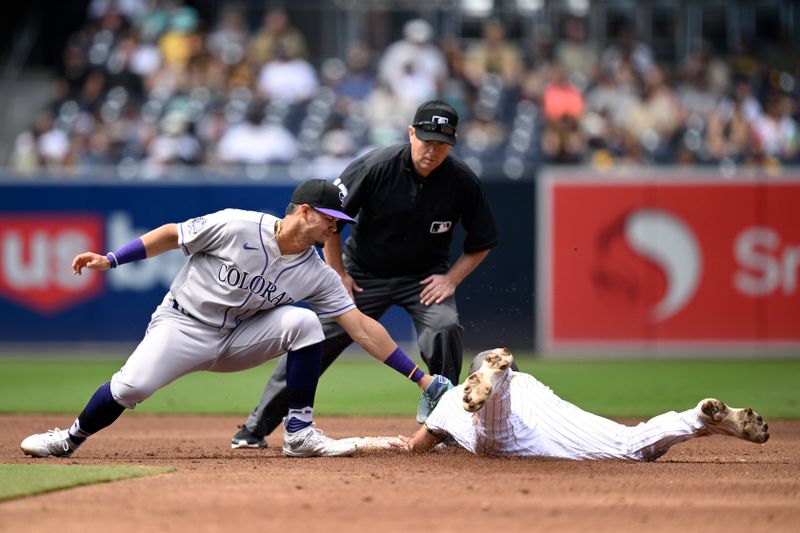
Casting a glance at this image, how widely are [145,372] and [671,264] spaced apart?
891cm

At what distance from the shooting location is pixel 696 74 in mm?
17672

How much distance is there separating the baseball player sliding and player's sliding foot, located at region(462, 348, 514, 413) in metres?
0.81

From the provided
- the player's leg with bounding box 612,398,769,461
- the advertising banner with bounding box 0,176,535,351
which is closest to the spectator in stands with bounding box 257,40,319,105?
the advertising banner with bounding box 0,176,535,351

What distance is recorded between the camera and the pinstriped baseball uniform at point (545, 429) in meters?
6.41

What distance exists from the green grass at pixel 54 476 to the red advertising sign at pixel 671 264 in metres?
8.44

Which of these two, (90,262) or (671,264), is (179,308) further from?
(671,264)

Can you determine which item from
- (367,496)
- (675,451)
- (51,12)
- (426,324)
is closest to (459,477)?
(367,496)

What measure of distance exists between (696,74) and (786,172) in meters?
3.70

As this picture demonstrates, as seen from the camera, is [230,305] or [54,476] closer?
[54,476]

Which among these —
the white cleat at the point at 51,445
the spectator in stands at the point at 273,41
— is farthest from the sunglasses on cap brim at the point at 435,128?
the spectator in stands at the point at 273,41

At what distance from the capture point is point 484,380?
5.99 metres

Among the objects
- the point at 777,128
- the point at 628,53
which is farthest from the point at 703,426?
the point at 628,53

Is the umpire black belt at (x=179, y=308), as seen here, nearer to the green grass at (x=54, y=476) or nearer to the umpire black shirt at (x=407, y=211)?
the green grass at (x=54, y=476)

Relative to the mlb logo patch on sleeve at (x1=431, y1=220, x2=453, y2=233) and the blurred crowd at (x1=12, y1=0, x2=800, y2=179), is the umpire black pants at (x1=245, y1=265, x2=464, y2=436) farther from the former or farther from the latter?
the blurred crowd at (x1=12, y1=0, x2=800, y2=179)
